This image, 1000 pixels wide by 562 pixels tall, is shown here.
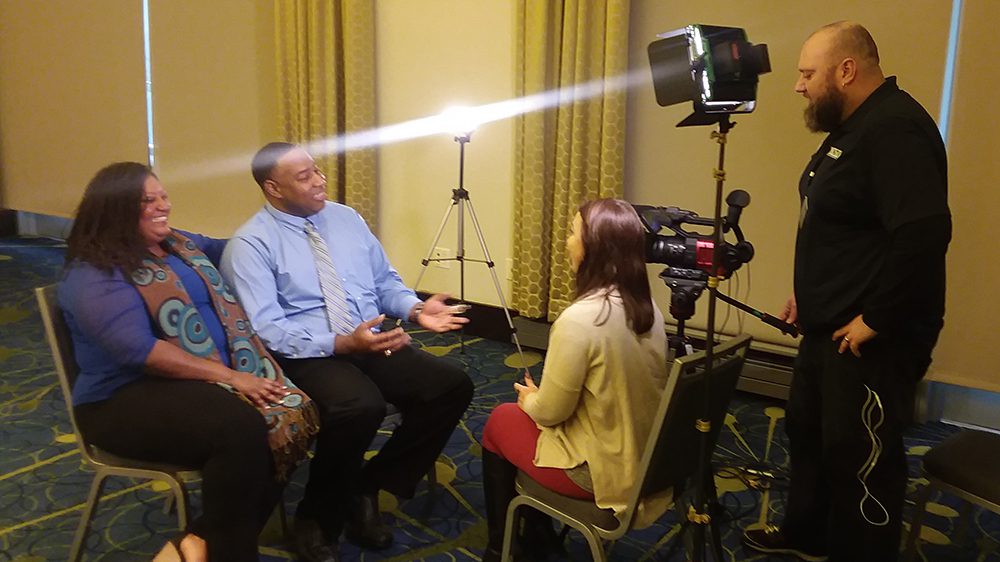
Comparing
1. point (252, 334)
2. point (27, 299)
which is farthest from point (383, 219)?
point (252, 334)

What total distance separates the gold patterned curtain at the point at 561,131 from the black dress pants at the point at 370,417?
5.22 feet

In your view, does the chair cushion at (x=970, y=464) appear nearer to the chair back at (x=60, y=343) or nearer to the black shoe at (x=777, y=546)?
the black shoe at (x=777, y=546)

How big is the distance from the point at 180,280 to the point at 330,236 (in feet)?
1.83

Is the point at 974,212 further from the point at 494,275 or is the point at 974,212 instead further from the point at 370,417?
the point at 370,417

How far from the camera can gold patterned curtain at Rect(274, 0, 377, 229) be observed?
459cm

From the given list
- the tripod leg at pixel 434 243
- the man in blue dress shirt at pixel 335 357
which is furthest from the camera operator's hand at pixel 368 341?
the tripod leg at pixel 434 243

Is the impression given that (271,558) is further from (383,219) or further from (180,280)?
(383,219)

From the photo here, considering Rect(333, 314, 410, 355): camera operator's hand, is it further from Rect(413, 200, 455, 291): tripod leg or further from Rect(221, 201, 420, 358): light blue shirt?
Rect(413, 200, 455, 291): tripod leg

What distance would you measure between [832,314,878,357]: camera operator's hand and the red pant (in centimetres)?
73

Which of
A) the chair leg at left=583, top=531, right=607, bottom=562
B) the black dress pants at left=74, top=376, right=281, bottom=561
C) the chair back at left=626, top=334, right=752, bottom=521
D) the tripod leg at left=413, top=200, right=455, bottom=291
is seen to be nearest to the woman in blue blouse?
the black dress pants at left=74, top=376, right=281, bottom=561

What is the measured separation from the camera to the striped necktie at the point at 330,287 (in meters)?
2.46

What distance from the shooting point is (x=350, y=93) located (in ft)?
15.1

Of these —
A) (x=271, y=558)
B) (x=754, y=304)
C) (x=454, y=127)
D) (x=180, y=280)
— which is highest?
(x=454, y=127)

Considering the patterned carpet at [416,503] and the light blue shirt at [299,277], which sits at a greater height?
the light blue shirt at [299,277]
